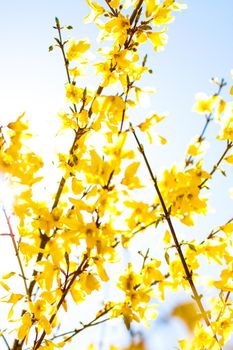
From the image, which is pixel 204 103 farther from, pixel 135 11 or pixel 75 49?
pixel 75 49

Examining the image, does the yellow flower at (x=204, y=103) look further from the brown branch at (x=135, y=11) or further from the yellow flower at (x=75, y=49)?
the yellow flower at (x=75, y=49)

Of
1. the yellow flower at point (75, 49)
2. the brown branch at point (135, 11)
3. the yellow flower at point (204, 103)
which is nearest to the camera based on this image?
the yellow flower at point (204, 103)

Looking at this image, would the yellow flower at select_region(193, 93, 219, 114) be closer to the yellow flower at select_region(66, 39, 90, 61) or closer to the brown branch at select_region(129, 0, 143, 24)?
the brown branch at select_region(129, 0, 143, 24)

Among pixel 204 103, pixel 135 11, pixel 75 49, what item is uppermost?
pixel 75 49

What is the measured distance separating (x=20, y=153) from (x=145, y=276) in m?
0.87

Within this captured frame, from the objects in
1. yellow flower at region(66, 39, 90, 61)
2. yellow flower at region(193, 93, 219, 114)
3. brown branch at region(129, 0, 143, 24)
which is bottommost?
yellow flower at region(193, 93, 219, 114)

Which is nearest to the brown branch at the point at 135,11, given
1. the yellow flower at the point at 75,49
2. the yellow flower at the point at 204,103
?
the yellow flower at the point at 75,49

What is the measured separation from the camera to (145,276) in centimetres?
185

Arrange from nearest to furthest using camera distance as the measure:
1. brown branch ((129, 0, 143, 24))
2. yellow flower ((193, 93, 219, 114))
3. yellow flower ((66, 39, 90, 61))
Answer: yellow flower ((193, 93, 219, 114))
brown branch ((129, 0, 143, 24))
yellow flower ((66, 39, 90, 61))

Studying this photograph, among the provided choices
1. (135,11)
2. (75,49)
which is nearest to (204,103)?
(135,11)

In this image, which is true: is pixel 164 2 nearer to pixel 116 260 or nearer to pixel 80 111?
pixel 80 111

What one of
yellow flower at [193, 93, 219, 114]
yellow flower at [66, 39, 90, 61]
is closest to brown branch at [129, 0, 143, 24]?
yellow flower at [66, 39, 90, 61]

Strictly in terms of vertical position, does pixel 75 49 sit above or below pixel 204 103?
above

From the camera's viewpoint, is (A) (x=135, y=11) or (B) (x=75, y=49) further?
(B) (x=75, y=49)
